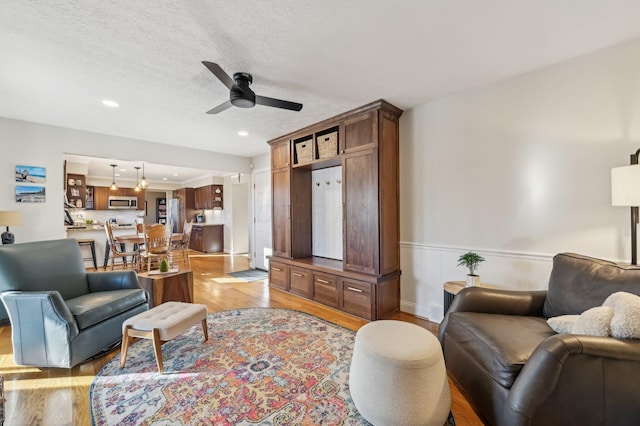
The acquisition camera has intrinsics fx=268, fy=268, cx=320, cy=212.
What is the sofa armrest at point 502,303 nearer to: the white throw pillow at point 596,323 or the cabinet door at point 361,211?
the white throw pillow at point 596,323

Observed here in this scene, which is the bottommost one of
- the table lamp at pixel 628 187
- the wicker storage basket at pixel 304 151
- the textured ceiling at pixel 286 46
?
the table lamp at pixel 628 187

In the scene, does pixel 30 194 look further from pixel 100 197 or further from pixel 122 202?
pixel 122 202

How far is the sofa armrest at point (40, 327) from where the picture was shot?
2094mm

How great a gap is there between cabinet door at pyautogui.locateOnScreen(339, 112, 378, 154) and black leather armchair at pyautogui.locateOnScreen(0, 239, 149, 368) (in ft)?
9.36

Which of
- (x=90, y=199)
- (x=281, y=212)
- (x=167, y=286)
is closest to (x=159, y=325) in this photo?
(x=167, y=286)

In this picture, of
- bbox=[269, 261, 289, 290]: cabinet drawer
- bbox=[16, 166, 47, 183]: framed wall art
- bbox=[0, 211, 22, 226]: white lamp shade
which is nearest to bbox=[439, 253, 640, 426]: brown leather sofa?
bbox=[269, 261, 289, 290]: cabinet drawer

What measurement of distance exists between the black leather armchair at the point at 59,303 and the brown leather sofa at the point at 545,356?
2.89 meters

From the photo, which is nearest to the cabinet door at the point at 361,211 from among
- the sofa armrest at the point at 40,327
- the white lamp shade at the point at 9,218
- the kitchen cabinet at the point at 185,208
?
the sofa armrest at the point at 40,327

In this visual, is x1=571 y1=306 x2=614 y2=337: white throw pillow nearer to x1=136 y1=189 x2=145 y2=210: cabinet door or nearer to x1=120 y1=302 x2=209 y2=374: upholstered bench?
x1=120 y1=302 x2=209 y2=374: upholstered bench

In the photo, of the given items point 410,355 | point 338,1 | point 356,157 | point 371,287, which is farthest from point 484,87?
point 410,355

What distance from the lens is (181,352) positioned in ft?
7.83

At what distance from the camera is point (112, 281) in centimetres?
286

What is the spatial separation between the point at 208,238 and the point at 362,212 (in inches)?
255

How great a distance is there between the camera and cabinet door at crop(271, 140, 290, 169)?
4.31 meters
